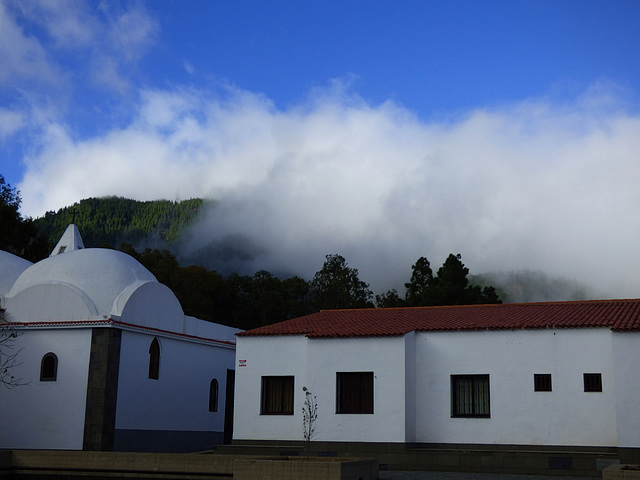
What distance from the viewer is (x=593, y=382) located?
20188 millimetres

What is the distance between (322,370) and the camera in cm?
2275

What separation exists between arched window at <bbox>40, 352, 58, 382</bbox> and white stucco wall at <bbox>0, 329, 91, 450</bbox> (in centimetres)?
12

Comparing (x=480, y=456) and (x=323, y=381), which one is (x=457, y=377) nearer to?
(x=480, y=456)

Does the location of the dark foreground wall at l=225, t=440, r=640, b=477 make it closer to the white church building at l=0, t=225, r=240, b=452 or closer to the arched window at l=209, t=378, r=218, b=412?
the white church building at l=0, t=225, r=240, b=452

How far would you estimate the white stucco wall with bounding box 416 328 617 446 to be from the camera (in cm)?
2003

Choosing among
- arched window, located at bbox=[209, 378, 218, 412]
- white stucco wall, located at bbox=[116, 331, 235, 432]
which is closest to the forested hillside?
arched window, located at bbox=[209, 378, 218, 412]

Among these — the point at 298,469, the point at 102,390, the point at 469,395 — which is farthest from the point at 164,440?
the point at 298,469

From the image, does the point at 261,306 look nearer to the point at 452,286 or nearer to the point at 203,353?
the point at 452,286

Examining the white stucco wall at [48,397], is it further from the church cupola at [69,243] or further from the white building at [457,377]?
the church cupola at [69,243]

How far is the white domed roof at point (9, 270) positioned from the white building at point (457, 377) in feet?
34.3

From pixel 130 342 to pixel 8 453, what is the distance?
6723 mm

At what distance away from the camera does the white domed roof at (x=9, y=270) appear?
28.6m

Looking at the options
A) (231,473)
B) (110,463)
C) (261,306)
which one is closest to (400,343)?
(231,473)

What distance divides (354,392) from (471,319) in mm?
4238
